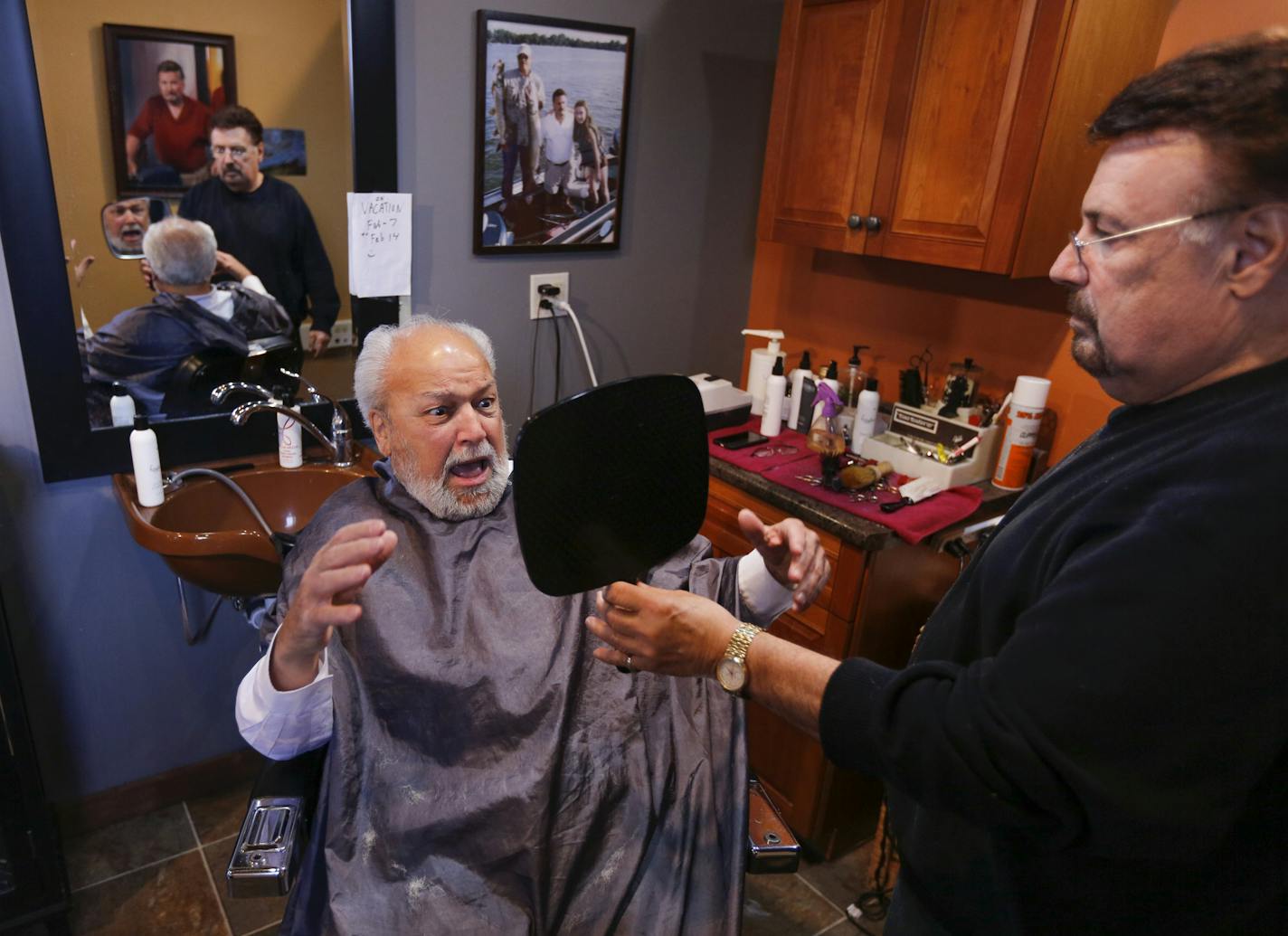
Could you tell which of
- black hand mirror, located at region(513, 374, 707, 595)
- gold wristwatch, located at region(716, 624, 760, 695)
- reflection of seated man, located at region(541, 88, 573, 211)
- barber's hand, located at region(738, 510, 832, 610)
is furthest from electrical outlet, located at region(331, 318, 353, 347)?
gold wristwatch, located at region(716, 624, 760, 695)

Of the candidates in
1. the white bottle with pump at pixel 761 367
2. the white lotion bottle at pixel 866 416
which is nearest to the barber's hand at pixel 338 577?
the white lotion bottle at pixel 866 416

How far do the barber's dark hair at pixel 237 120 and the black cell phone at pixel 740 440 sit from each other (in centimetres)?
136

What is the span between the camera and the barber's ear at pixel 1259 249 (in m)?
0.76

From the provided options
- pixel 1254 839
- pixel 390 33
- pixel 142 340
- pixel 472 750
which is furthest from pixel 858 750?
pixel 390 33

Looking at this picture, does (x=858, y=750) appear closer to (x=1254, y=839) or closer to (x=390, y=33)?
(x=1254, y=839)

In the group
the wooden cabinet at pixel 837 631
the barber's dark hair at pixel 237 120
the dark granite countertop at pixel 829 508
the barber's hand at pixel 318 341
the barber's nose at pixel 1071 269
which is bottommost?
the wooden cabinet at pixel 837 631

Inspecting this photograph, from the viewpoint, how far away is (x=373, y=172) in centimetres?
207

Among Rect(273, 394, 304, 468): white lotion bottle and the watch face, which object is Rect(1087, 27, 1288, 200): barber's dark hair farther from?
Rect(273, 394, 304, 468): white lotion bottle

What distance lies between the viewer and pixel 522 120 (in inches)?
89.7

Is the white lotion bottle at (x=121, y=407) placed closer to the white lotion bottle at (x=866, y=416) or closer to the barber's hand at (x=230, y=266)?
the barber's hand at (x=230, y=266)

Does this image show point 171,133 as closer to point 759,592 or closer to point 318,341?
point 318,341

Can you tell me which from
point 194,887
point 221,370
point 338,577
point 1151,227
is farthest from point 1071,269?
point 194,887

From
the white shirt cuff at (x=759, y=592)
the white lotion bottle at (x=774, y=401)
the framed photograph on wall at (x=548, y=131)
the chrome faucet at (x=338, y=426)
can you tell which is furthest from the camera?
the white lotion bottle at (x=774, y=401)

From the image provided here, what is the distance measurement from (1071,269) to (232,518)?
1.82 m
